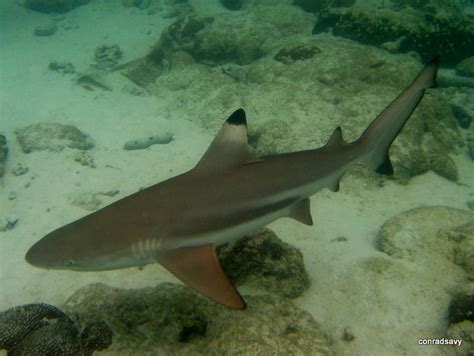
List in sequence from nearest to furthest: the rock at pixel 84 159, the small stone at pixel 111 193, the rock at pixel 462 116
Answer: the small stone at pixel 111 193, the rock at pixel 84 159, the rock at pixel 462 116

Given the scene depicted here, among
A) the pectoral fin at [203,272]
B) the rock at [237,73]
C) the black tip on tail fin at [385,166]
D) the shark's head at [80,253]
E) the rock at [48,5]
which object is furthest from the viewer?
the rock at [48,5]

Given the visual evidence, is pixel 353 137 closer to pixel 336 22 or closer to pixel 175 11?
pixel 336 22

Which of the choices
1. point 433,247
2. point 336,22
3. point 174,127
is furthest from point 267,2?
point 433,247

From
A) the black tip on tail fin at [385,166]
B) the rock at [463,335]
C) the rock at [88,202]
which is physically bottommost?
the rock at [88,202]

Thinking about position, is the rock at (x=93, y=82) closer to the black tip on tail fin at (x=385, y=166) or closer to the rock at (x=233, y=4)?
the rock at (x=233, y=4)

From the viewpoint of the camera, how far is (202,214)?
2936 mm

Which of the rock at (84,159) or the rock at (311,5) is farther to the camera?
the rock at (311,5)

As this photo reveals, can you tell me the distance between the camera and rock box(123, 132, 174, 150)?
29.9 ft

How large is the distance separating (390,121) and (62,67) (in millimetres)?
15700

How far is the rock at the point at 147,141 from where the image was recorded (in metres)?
9.11

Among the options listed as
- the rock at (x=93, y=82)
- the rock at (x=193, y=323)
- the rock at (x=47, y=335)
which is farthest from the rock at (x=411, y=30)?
the rock at (x=47, y=335)

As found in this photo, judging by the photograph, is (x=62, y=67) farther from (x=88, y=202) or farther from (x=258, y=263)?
(x=258, y=263)

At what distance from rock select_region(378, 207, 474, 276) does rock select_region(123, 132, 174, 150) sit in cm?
613

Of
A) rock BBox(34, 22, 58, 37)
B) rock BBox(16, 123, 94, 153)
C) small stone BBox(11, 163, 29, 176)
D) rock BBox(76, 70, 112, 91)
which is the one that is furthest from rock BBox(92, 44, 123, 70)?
small stone BBox(11, 163, 29, 176)
